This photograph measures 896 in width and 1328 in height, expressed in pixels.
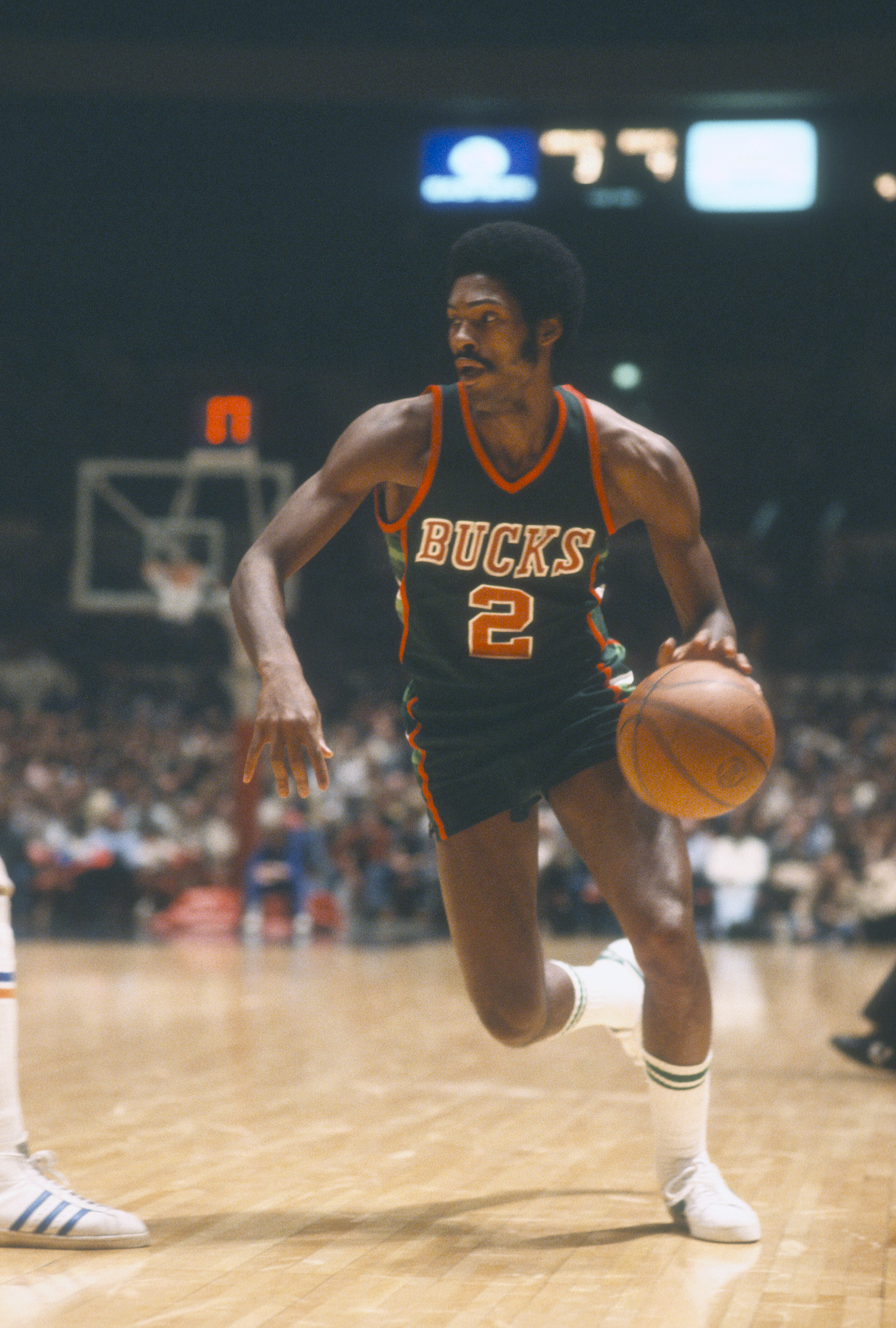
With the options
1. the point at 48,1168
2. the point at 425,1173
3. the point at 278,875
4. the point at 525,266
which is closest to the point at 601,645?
the point at 525,266

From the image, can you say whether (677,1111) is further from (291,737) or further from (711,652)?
(291,737)

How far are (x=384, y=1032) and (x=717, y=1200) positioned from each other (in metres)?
3.66

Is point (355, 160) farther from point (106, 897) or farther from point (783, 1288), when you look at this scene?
point (783, 1288)

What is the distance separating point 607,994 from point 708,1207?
63cm

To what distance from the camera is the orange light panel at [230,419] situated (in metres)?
11.1

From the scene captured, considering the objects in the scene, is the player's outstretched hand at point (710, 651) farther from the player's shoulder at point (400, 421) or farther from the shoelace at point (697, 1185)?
the shoelace at point (697, 1185)

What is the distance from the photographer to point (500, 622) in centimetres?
308

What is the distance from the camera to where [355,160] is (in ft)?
33.8

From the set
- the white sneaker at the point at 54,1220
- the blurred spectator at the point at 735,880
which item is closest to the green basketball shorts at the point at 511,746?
the white sneaker at the point at 54,1220

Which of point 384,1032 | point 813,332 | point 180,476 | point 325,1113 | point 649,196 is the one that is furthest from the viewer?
point 180,476

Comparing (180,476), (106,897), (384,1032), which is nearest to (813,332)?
(180,476)

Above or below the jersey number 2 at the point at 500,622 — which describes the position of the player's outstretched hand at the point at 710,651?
below

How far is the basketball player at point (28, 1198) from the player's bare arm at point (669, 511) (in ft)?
4.53

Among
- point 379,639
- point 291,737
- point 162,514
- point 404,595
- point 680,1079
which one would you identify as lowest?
point 680,1079
